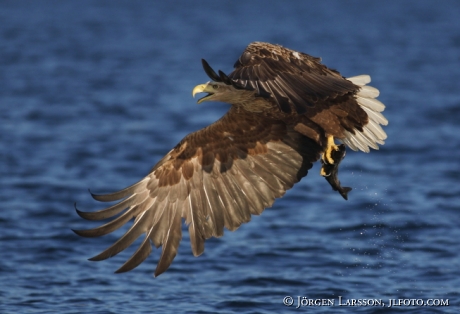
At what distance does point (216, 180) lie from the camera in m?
5.94

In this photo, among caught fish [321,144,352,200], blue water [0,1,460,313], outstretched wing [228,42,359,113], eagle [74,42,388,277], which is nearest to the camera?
outstretched wing [228,42,359,113]

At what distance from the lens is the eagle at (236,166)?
5.65 meters

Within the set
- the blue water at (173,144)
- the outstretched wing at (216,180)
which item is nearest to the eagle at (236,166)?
the outstretched wing at (216,180)

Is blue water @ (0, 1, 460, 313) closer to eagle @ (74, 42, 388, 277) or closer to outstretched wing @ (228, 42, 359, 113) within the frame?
eagle @ (74, 42, 388, 277)

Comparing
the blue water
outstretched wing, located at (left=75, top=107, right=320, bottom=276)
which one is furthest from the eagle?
the blue water

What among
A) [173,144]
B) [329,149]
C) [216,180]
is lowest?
[216,180]

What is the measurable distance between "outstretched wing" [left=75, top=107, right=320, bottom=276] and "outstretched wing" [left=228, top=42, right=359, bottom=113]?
0.49 meters

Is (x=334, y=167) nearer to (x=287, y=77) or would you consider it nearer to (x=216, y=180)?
(x=216, y=180)

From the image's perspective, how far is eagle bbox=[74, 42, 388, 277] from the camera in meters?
5.65

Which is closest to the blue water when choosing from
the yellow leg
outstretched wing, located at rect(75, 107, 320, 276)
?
outstretched wing, located at rect(75, 107, 320, 276)

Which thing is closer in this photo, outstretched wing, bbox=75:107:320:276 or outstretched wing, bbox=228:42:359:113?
outstretched wing, bbox=228:42:359:113

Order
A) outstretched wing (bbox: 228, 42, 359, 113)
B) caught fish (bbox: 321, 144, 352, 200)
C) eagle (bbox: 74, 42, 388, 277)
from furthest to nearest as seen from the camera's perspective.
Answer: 1. caught fish (bbox: 321, 144, 352, 200)
2. eagle (bbox: 74, 42, 388, 277)
3. outstretched wing (bbox: 228, 42, 359, 113)

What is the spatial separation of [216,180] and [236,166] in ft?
0.52

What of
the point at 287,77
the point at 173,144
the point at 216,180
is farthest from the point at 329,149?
the point at 173,144
